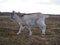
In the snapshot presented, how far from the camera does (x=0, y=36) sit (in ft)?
50.2

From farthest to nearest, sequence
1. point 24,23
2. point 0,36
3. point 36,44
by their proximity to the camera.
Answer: point 24,23
point 0,36
point 36,44

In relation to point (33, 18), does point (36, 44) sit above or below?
below

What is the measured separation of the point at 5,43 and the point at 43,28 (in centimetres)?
437

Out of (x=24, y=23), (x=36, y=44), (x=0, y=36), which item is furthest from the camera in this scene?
(x=24, y=23)

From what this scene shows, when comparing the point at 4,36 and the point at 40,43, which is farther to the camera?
the point at 4,36

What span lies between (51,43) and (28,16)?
3725mm

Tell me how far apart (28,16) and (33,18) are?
0.38 metres

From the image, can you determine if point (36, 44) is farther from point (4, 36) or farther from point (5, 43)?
point (4, 36)

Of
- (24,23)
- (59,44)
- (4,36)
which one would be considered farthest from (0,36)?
(59,44)

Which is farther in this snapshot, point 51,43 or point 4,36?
point 4,36

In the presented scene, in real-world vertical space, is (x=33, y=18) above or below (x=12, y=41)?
above

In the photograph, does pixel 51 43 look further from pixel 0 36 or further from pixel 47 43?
pixel 0 36

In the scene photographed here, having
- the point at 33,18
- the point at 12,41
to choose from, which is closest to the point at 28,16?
the point at 33,18

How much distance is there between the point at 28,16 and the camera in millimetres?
16391
